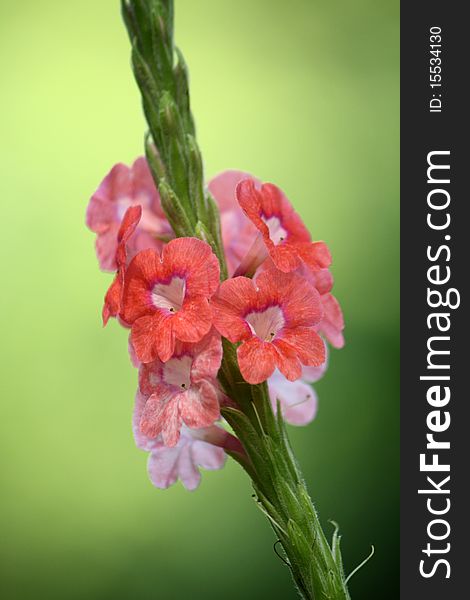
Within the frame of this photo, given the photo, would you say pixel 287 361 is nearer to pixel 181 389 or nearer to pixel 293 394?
pixel 181 389

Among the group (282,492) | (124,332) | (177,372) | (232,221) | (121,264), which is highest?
(124,332)

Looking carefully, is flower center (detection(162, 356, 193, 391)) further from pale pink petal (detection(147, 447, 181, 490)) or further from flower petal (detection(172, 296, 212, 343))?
pale pink petal (detection(147, 447, 181, 490))

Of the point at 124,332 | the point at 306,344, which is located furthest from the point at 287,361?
the point at 124,332

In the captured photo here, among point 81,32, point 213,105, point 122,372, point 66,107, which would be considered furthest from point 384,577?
point 81,32

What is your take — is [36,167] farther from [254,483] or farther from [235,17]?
[254,483]

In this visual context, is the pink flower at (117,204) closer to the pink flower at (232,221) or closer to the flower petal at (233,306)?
the pink flower at (232,221)

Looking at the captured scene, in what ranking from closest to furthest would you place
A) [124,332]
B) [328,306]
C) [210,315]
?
1. [210,315]
2. [328,306]
3. [124,332]
